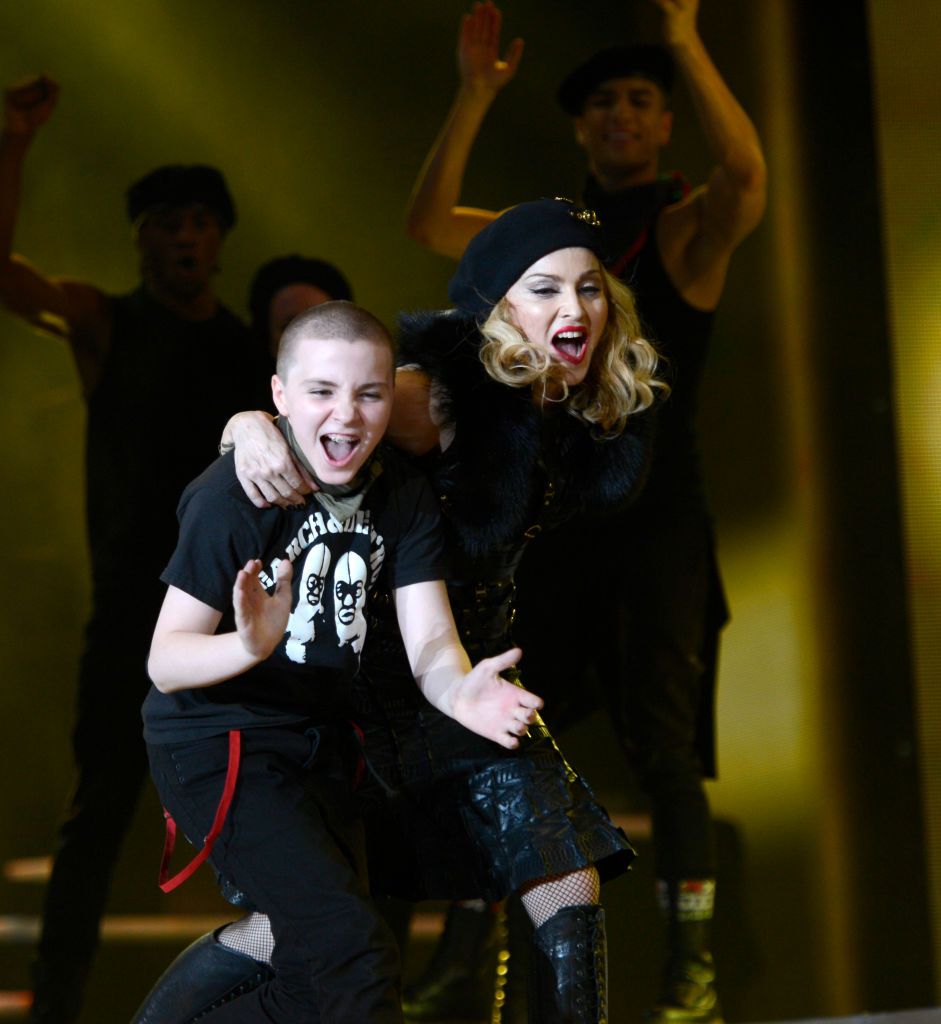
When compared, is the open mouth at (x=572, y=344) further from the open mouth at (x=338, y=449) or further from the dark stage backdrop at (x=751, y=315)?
the dark stage backdrop at (x=751, y=315)

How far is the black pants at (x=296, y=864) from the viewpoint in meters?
1.56

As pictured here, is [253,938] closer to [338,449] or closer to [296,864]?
[296,864]

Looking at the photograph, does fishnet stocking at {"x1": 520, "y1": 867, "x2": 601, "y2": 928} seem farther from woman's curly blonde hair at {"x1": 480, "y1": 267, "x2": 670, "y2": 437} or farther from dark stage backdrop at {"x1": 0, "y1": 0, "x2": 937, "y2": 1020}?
dark stage backdrop at {"x1": 0, "y1": 0, "x2": 937, "y2": 1020}

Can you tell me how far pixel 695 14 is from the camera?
284 cm

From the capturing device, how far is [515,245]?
1.94 meters

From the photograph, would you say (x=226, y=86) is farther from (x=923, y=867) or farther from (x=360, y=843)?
(x=923, y=867)

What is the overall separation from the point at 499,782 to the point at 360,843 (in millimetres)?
227

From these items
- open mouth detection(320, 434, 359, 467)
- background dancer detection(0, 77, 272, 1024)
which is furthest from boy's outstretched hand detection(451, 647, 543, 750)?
background dancer detection(0, 77, 272, 1024)

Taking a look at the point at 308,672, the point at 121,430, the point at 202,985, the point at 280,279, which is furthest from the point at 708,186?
the point at 202,985

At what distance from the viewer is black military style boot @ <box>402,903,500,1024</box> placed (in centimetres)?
270

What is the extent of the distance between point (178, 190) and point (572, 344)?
1.13m

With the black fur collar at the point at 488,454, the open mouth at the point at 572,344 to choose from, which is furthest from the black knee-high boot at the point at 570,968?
the open mouth at the point at 572,344

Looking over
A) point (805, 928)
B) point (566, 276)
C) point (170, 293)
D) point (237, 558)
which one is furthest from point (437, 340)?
point (805, 928)

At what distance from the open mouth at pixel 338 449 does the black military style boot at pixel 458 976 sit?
1426mm
